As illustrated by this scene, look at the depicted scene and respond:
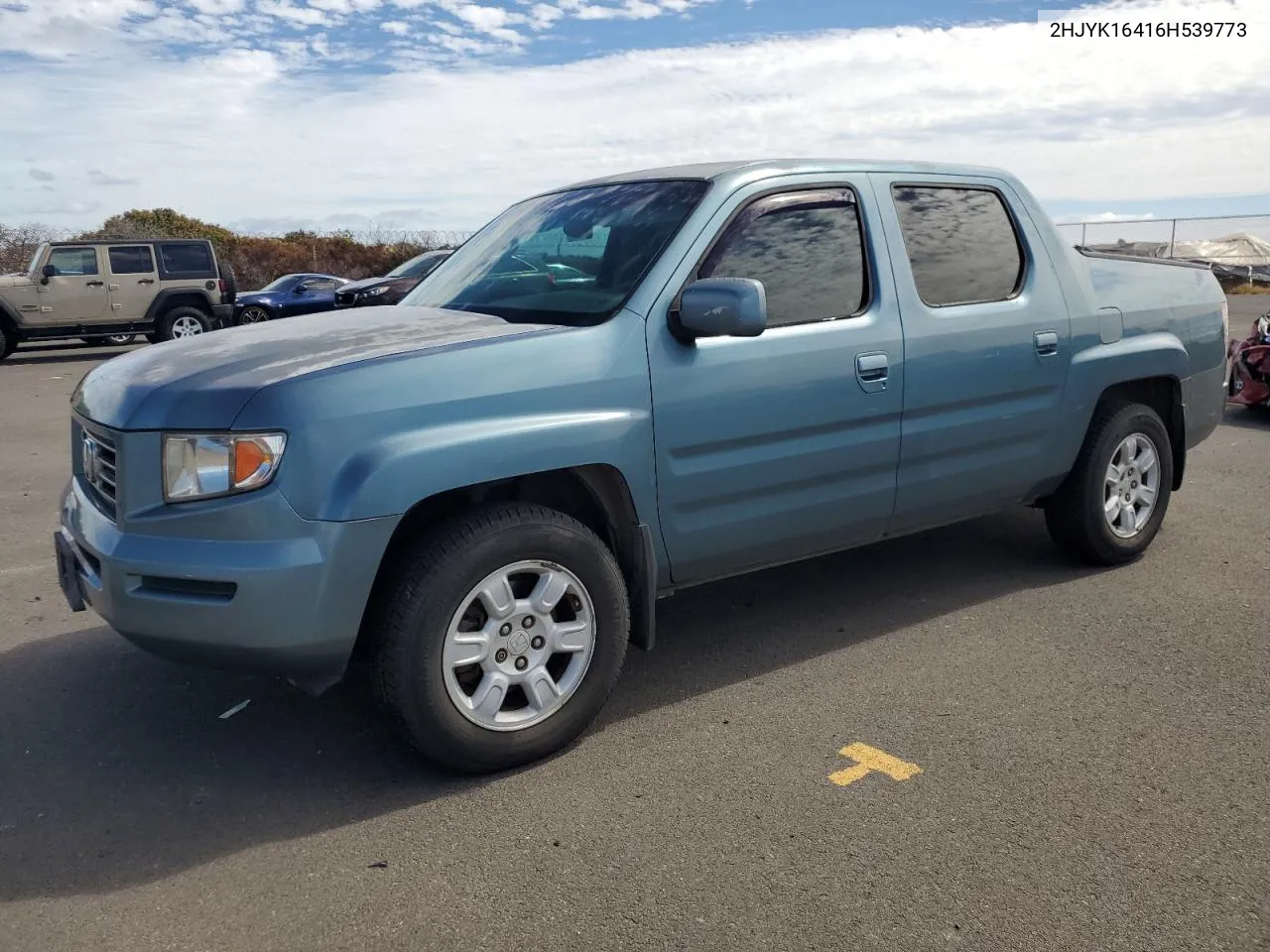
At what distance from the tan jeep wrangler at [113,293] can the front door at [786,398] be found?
16.5 metres

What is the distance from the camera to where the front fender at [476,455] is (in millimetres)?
3164

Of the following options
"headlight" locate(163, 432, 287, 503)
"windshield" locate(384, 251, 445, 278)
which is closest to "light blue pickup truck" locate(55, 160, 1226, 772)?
"headlight" locate(163, 432, 287, 503)

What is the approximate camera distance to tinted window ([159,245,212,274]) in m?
18.8

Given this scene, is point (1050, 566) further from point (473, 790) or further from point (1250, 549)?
point (473, 790)

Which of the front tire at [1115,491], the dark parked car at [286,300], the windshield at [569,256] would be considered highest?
the windshield at [569,256]

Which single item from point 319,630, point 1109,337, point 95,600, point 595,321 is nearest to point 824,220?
point 595,321

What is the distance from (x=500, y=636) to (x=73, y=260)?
56.8ft

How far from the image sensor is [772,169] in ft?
14.0

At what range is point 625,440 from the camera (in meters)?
3.65

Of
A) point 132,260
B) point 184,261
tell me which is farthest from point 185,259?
point 132,260

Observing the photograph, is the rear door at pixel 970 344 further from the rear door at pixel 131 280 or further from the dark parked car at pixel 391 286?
the rear door at pixel 131 280

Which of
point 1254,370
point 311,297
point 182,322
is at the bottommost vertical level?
point 1254,370

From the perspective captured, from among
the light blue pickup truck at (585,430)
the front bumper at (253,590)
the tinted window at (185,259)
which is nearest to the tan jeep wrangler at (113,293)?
the tinted window at (185,259)

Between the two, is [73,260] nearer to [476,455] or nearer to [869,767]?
[476,455]
